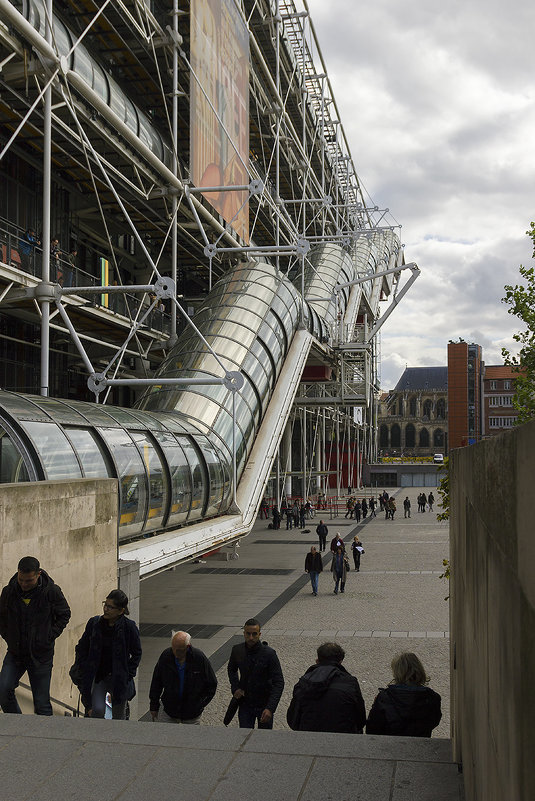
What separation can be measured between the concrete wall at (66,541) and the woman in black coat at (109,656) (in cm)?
94

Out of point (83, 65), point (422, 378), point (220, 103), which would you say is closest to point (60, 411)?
point (83, 65)

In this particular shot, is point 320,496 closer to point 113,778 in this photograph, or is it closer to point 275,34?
point 275,34

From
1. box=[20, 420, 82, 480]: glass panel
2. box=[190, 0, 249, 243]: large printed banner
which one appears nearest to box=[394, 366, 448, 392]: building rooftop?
box=[190, 0, 249, 243]: large printed banner

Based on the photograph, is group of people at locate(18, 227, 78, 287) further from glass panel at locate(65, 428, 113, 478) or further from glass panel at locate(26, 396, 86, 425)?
glass panel at locate(65, 428, 113, 478)

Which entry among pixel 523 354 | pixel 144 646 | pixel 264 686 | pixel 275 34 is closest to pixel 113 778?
pixel 264 686

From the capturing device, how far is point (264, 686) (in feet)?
19.0

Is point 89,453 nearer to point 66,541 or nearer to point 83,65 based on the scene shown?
point 66,541

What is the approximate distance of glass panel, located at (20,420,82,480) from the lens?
359 inches

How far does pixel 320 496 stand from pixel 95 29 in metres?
29.8

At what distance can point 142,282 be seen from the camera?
29234mm

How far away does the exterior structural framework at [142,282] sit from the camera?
41.1 ft

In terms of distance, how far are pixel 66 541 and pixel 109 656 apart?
2148 mm

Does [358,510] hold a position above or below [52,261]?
below

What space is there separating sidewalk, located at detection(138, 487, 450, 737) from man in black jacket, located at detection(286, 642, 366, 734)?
13.6 ft
